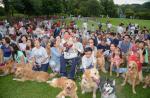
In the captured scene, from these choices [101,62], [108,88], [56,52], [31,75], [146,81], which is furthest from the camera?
[101,62]

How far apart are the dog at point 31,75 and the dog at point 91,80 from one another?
1.96 metres

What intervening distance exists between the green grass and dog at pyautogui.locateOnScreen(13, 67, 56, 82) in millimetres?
194

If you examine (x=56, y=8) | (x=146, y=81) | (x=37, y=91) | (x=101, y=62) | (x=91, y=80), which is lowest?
(x=37, y=91)

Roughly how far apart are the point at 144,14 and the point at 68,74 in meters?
88.6

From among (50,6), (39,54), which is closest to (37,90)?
(39,54)

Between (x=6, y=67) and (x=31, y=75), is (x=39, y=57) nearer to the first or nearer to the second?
(x=31, y=75)

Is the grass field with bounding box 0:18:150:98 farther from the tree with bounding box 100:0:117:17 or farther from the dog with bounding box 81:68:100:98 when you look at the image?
the tree with bounding box 100:0:117:17

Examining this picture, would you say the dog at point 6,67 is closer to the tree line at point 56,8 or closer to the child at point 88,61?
the child at point 88,61

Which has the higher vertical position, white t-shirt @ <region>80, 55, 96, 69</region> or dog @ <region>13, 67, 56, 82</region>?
white t-shirt @ <region>80, 55, 96, 69</region>

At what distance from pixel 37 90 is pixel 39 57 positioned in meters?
1.94

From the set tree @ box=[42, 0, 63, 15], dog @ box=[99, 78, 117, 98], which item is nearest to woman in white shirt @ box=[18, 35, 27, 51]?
dog @ box=[99, 78, 117, 98]

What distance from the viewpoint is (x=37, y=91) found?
9.51 meters

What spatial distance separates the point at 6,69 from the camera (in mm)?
11438

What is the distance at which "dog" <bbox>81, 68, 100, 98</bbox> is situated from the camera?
848 centimetres
